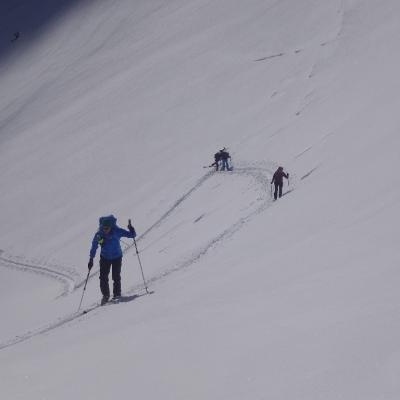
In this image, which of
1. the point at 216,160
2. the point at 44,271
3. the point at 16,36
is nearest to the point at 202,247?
the point at 44,271

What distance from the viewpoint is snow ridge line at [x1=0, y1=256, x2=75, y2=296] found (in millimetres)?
19422

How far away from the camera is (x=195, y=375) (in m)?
3.87

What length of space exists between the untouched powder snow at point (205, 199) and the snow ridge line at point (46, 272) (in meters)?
0.09

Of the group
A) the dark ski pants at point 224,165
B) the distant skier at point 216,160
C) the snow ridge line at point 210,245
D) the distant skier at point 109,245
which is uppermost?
the distant skier at point 216,160

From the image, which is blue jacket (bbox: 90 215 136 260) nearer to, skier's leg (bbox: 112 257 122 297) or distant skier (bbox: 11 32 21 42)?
skier's leg (bbox: 112 257 122 297)

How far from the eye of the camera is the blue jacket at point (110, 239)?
30.7 ft

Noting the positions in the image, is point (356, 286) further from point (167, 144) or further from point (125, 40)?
point (125, 40)

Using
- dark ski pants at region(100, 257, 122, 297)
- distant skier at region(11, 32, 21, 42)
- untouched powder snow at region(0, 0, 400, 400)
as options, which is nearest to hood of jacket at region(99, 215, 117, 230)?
dark ski pants at region(100, 257, 122, 297)

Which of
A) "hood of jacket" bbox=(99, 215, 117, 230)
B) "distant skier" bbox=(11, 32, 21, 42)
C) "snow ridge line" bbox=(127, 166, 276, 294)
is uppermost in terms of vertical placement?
"distant skier" bbox=(11, 32, 21, 42)

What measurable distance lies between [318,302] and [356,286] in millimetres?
297

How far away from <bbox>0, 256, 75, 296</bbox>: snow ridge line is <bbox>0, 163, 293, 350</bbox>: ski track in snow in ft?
0.15

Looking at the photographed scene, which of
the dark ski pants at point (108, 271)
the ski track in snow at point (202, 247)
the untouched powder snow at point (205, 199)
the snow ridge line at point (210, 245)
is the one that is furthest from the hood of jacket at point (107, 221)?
the snow ridge line at point (210, 245)

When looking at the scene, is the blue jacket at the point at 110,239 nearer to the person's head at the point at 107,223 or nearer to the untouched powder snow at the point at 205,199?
the person's head at the point at 107,223

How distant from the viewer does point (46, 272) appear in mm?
23094
